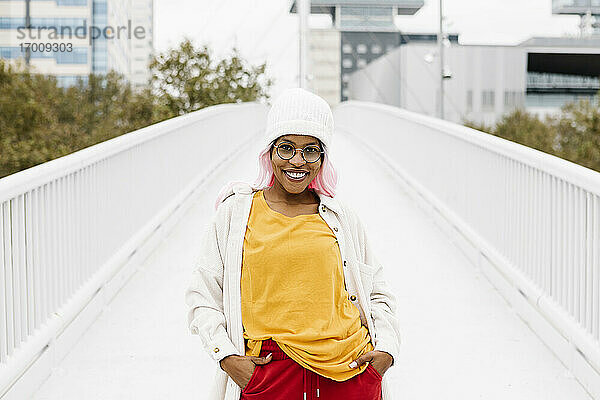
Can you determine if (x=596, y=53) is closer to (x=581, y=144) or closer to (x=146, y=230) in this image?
(x=581, y=144)

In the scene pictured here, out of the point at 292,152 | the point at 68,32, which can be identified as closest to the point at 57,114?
the point at 68,32

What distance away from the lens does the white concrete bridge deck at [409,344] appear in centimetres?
411

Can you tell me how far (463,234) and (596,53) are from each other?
58.8 meters

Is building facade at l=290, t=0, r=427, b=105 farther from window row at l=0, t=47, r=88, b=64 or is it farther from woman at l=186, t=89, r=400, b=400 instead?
woman at l=186, t=89, r=400, b=400

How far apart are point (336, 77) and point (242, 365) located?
6633 cm

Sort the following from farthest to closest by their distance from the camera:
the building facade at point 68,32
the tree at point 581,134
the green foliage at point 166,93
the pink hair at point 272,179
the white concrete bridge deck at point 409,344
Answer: the building facade at point 68,32
the tree at point 581,134
the green foliage at point 166,93
the white concrete bridge deck at point 409,344
the pink hair at point 272,179

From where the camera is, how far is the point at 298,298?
222 centimetres

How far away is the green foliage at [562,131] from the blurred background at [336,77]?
87 millimetres

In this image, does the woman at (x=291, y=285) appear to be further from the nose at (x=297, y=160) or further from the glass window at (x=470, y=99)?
the glass window at (x=470, y=99)

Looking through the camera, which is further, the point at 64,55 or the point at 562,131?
the point at 64,55

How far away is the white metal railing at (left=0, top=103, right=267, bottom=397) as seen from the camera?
375 cm

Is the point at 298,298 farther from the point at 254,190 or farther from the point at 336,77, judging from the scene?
the point at 336,77

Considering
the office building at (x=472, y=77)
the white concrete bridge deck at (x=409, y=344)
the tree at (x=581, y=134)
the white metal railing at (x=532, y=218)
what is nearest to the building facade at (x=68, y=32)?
the office building at (x=472, y=77)

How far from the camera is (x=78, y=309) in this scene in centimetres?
473
